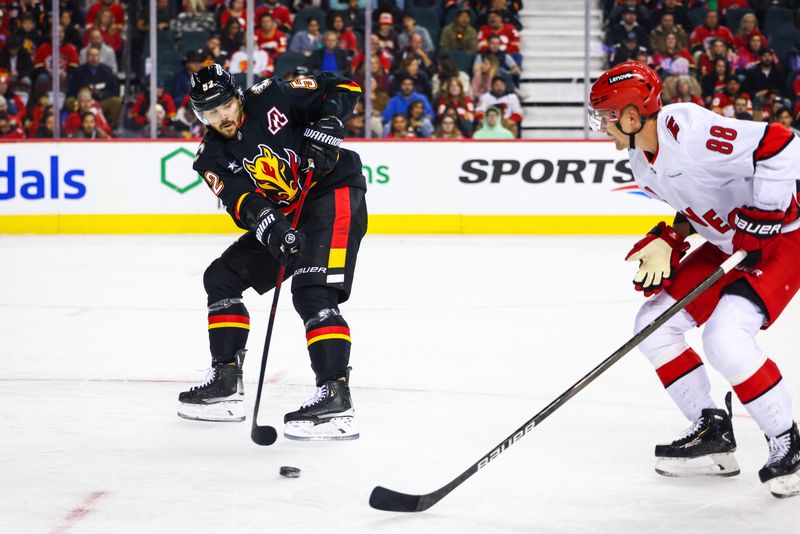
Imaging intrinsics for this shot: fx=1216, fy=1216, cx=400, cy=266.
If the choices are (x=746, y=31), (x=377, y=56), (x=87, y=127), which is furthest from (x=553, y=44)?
(x=87, y=127)

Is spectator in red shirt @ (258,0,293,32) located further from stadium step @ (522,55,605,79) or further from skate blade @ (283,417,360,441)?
skate blade @ (283,417,360,441)

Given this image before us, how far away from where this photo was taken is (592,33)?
10.4 metres

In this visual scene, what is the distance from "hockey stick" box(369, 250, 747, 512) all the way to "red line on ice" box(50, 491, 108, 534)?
649 millimetres

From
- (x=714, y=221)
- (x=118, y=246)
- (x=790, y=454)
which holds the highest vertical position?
(x=714, y=221)

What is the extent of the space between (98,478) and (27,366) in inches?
63.9

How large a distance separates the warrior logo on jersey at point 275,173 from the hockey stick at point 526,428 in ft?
3.89

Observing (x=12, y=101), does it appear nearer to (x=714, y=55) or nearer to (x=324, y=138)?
(x=714, y=55)

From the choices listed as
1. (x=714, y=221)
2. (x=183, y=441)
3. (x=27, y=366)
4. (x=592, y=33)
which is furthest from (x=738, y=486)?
(x=592, y=33)

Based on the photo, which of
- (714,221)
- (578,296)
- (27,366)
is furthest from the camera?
(578,296)

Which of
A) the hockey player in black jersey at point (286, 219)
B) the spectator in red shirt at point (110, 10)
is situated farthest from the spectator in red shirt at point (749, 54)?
the hockey player in black jersey at point (286, 219)

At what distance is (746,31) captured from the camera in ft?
35.7

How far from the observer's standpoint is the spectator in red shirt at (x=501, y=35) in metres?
10.8

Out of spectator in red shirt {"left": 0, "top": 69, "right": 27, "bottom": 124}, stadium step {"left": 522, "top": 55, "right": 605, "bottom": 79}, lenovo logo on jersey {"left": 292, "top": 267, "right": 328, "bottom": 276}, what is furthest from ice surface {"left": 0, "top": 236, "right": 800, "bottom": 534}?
stadium step {"left": 522, "top": 55, "right": 605, "bottom": 79}

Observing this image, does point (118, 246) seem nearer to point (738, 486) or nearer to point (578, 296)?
point (578, 296)
